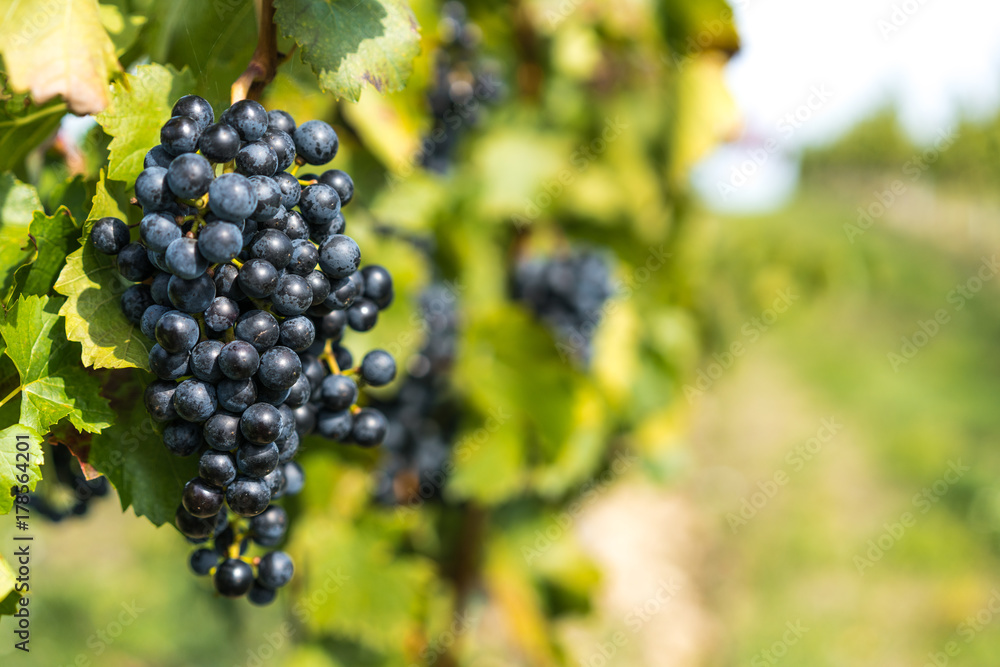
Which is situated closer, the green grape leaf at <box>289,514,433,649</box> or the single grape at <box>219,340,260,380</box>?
the single grape at <box>219,340,260,380</box>

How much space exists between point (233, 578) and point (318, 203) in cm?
52

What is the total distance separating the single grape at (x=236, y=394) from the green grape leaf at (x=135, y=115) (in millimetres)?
304

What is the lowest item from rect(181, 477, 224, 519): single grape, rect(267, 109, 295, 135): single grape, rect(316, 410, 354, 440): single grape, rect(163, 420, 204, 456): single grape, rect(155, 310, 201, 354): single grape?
rect(316, 410, 354, 440): single grape

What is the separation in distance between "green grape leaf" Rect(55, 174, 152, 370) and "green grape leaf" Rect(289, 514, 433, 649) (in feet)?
4.24

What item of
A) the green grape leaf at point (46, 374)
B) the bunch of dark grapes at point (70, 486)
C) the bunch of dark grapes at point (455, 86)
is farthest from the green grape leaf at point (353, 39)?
the bunch of dark grapes at point (455, 86)

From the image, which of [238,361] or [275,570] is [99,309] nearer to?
[238,361]

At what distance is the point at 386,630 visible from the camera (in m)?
2.07

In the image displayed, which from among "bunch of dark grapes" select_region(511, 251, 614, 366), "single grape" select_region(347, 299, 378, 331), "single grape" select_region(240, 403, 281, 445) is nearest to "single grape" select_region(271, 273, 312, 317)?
"single grape" select_region(240, 403, 281, 445)

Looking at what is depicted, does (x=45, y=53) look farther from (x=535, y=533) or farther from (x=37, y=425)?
(x=535, y=533)

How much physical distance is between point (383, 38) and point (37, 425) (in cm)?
66

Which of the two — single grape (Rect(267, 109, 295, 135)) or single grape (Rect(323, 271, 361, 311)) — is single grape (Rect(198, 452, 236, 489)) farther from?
single grape (Rect(267, 109, 295, 135))

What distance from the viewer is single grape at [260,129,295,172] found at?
0.88 m

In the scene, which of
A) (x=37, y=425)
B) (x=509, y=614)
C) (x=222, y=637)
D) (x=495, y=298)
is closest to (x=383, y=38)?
(x=37, y=425)

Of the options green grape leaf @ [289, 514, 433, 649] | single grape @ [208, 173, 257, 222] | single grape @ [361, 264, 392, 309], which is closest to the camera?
single grape @ [208, 173, 257, 222]
